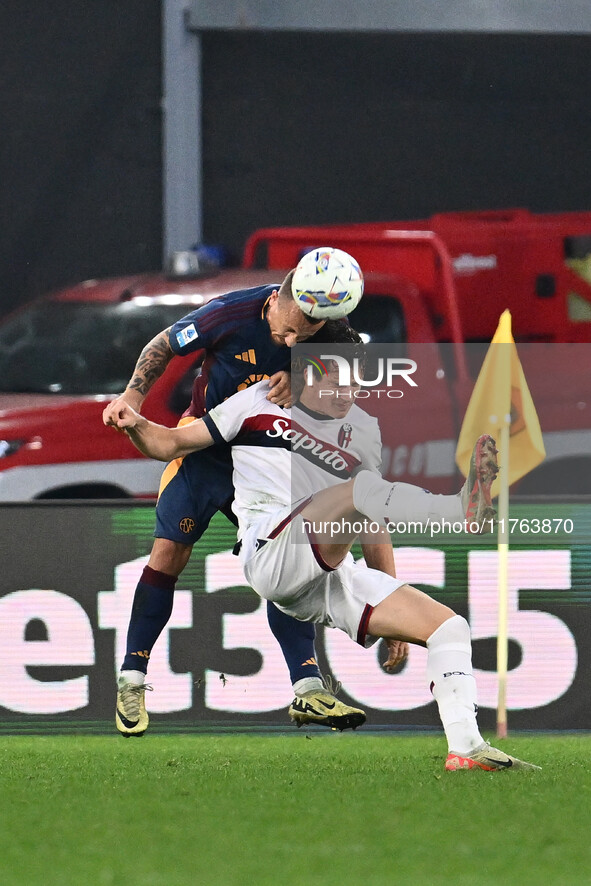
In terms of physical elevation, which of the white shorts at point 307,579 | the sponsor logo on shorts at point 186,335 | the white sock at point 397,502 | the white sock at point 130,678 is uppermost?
the sponsor logo on shorts at point 186,335

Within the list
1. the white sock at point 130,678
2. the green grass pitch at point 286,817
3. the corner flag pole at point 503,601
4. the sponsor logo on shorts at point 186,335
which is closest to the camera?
the green grass pitch at point 286,817

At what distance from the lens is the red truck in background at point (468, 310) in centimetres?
1016

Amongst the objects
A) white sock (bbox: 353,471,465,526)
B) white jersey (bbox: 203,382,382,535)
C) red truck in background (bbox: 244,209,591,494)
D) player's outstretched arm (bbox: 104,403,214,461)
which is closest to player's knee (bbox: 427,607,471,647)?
white sock (bbox: 353,471,465,526)

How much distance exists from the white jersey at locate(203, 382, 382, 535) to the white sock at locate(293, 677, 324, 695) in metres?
0.80

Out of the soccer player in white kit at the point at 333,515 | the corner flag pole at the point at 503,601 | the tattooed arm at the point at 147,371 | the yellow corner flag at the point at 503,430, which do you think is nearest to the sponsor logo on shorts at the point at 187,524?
the soccer player in white kit at the point at 333,515

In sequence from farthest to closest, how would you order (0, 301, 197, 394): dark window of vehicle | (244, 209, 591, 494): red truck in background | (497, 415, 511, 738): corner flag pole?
(244, 209, 591, 494): red truck in background < (0, 301, 197, 394): dark window of vehicle < (497, 415, 511, 738): corner flag pole

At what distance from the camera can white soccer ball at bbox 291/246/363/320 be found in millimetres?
6309

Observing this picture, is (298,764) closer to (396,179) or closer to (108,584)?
(108,584)

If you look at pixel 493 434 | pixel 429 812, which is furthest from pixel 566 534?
pixel 429 812

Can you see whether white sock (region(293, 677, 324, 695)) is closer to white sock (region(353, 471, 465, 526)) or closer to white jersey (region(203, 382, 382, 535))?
white jersey (region(203, 382, 382, 535))

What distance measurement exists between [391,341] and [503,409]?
9.09 ft

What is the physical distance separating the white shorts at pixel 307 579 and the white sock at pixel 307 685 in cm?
53

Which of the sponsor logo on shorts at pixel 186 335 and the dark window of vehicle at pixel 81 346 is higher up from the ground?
the dark window of vehicle at pixel 81 346

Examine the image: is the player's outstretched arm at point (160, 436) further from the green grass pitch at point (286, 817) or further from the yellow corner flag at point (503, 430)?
the yellow corner flag at point (503, 430)
